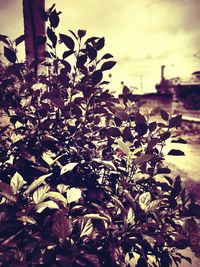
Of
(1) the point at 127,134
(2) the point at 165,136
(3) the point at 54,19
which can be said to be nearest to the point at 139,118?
(1) the point at 127,134

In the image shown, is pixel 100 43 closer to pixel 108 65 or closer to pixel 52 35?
pixel 108 65

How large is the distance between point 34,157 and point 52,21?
0.70 meters

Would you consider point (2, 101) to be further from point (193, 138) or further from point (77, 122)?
point (193, 138)

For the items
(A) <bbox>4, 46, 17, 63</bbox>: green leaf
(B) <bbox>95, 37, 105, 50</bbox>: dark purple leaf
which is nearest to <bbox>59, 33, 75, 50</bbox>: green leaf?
(B) <bbox>95, 37, 105, 50</bbox>: dark purple leaf

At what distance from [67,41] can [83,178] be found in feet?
2.35

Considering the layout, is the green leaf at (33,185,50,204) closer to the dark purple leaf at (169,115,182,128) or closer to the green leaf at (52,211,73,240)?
the green leaf at (52,211,73,240)

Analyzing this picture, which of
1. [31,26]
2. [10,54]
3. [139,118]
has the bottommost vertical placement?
[139,118]

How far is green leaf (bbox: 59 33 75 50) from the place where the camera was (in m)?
1.27

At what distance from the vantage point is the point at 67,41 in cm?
128

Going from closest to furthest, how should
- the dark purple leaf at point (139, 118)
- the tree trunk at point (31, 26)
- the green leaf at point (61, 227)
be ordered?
the green leaf at point (61, 227) < the dark purple leaf at point (139, 118) < the tree trunk at point (31, 26)

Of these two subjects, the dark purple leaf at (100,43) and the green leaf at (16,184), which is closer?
the green leaf at (16,184)

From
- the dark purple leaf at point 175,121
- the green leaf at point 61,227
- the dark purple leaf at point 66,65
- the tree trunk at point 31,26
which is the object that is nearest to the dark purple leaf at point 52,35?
the dark purple leaf at point 66,65

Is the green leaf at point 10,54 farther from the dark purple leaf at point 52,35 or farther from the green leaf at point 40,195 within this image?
the green leaf at point 40,195

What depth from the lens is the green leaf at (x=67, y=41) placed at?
127 centimetres
